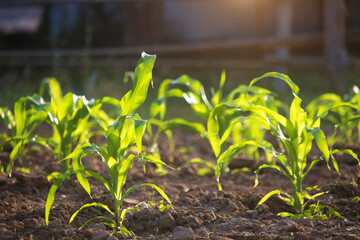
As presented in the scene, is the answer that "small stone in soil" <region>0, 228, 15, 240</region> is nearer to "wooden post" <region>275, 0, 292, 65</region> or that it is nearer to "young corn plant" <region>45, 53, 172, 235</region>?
"young corn plant" <region>45, 53, 172, 235</region>

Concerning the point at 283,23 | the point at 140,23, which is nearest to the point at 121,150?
the point at 283,23

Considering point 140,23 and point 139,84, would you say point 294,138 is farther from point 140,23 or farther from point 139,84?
point 140,23

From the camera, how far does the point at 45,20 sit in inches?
330

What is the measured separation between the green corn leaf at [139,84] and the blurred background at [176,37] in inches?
181

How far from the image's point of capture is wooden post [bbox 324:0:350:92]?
19.1ft

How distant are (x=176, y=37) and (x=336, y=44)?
3215 mm

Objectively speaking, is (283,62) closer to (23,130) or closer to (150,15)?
(150,15)

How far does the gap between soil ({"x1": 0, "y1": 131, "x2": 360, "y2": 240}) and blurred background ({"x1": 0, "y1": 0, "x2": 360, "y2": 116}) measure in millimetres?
3921

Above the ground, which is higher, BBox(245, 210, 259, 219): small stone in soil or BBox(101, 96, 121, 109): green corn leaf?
BBox(101, 96, 121, 109): green corn leaf

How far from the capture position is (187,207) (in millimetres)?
2213

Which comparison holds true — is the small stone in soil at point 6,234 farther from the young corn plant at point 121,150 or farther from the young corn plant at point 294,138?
the young corn plant at point 294,138

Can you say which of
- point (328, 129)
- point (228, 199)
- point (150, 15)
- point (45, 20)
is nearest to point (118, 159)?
point (228, 199)

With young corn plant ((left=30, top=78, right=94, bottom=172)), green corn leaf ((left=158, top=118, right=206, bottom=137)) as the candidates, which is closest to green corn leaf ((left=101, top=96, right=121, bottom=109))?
young corn plant ((left=30, top=78, right=94, bottom=172))

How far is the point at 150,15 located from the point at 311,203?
6.17m
